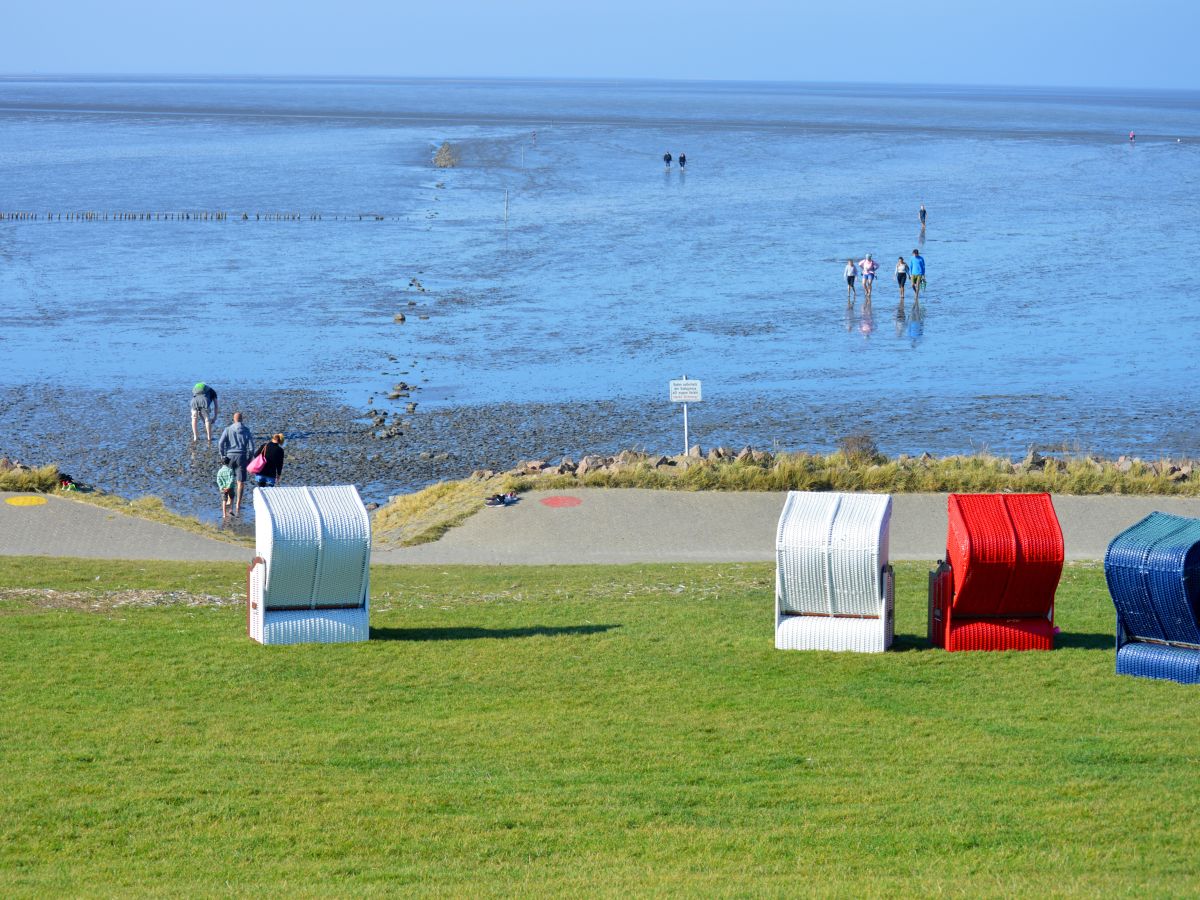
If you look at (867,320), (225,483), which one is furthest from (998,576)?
(867,320)

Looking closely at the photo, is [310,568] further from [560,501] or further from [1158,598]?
[560,501]

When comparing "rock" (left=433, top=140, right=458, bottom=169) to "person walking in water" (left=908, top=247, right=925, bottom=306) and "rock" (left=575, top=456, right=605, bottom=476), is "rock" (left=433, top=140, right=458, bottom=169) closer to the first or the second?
"person walking in water" (left=908, top=247, right=925, bottom=306)

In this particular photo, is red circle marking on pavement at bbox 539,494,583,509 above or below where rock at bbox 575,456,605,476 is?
above

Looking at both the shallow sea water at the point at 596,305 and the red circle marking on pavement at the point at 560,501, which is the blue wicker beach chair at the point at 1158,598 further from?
the shallow sea water at the point at 596,305

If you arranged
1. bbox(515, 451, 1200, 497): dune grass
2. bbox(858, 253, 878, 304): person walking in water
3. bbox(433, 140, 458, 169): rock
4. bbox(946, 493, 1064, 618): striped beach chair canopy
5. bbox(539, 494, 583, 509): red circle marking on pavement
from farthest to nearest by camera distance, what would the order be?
1. bbox(433, 140, 458, 169): rock
2. bbox(858, 253, 878, 304): person walking in water
3. bbox(515, 451, 1200, 497): dune grass
4. bbox(539, 494, 583, 509): red circle marking on pavement
5. bbox(946, 493, 1064, 618): striped beach chair canopy

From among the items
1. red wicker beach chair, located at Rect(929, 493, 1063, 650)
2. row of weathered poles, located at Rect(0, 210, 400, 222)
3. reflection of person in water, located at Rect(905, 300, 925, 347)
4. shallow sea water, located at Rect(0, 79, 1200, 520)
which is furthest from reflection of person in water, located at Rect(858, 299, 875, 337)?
red wicker beach chair, located at Rect(929, 493, 1063, 650)

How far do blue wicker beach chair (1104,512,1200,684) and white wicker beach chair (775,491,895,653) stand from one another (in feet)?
6.06

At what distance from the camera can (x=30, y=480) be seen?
23.5 metres

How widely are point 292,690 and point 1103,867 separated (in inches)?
249

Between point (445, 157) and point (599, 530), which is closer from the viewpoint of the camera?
point (599, 530)

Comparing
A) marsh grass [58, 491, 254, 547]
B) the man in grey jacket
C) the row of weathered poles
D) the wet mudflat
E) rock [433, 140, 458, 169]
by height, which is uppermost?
rock [433, 140, 458, 169]

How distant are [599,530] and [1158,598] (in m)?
10.2

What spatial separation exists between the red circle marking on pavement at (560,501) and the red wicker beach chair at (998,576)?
30.9 ft

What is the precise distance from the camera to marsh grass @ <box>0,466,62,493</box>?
23.2 meters
